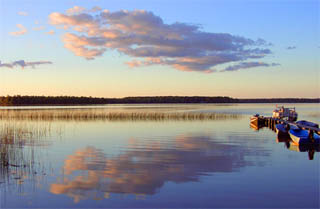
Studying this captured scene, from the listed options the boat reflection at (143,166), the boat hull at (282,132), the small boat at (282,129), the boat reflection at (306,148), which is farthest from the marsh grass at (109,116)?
the boat reflection at (143,166)

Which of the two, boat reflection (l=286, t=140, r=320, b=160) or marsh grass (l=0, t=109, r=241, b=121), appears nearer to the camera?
boat reflection (l=286, t=140, r=320, b=160)

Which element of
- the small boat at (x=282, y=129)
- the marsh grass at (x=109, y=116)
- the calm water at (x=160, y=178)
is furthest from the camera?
the marsh grass at (x=109, y=116)

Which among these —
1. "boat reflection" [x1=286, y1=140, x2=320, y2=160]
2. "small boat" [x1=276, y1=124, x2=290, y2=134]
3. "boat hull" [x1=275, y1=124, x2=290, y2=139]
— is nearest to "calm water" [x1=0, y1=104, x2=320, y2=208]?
"boat reflection" [x1=286, y1=140, x2=320, y2=160]

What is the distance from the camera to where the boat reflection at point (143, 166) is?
37.6 feet

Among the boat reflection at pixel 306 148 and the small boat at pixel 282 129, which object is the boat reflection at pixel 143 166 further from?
the small boat at pixel 282 129

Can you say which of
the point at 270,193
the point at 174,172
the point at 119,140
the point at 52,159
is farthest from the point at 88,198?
the point at 119,140

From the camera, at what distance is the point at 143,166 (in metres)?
15.0

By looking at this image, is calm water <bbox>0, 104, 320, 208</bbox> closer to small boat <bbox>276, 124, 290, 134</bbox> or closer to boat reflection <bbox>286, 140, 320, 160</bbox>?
boat reflection <bbox>286, 140, 320, 160</bbox>

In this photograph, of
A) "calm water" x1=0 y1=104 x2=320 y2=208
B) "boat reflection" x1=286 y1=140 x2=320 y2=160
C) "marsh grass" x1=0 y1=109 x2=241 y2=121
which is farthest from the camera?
A: "marsh grass" x1=0 y1=109 x2=241 y2=121

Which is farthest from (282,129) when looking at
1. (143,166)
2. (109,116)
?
(109,116)

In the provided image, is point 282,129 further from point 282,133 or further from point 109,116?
point 109,116

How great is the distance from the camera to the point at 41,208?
9.70m

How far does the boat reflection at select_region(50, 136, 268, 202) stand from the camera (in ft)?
37.6

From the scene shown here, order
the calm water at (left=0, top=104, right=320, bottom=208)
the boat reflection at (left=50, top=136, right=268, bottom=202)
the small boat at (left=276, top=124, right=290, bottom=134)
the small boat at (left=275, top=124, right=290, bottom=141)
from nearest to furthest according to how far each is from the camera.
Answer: the calm water at (left=0, top=104, right=320, bottom=208), the boat reflection at (left=50, top=136, right=268, bottom=202), the small boat at (left=275, top=124, right=290, bottom=141), the small boat at (left=276, top=124, right=290, bottom=134)
